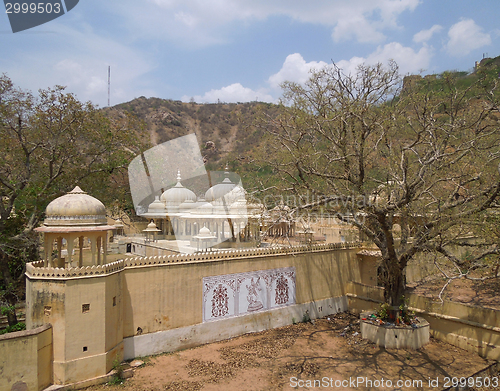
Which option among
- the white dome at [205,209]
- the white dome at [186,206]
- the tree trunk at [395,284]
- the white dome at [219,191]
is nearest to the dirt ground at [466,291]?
the tree trunk at [395,284]

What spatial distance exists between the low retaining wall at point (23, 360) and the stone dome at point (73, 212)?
2539 millimetres

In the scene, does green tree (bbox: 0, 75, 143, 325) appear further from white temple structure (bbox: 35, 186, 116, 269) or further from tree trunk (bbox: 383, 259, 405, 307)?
tree trunk (bbox: 383, 259, 405, 307)

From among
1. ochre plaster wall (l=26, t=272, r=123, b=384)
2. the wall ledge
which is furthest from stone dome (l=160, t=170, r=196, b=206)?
the wall ledge

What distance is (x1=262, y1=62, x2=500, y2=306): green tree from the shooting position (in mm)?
10359

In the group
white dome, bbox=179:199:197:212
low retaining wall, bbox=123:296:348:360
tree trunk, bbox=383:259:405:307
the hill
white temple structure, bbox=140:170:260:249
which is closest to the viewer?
low retaining wall, bbox=123:296:348:360

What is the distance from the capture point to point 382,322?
11.5m

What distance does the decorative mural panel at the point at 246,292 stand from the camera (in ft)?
35.9

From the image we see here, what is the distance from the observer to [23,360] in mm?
7562

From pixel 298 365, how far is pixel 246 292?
2907 mm

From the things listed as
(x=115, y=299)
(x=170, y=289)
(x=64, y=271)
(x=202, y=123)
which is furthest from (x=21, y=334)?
(x=202, y=123)

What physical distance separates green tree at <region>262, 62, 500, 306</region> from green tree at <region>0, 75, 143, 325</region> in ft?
21.7

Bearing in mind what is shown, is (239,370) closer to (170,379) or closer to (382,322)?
(170,379)

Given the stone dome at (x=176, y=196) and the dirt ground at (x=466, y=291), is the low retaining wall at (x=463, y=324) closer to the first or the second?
the dirt ground at (x=466, y=291)

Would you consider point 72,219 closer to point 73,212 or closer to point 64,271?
point 73,212
